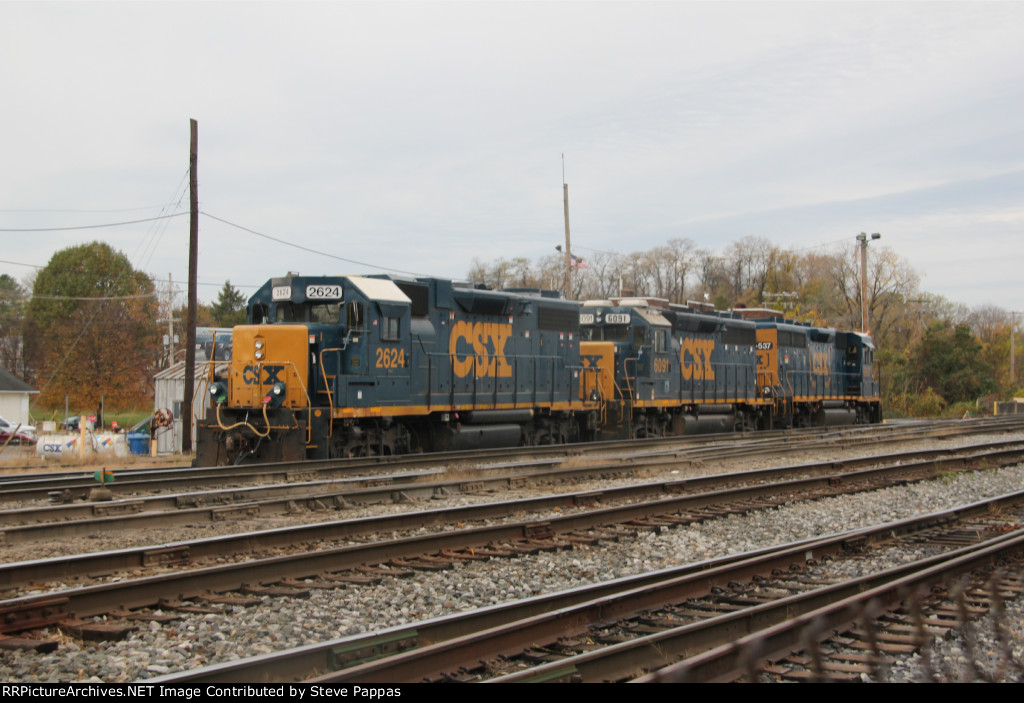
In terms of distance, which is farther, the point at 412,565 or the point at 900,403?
the point at 900,403

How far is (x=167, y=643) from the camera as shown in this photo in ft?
18.6

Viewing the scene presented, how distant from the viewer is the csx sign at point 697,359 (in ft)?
85.0

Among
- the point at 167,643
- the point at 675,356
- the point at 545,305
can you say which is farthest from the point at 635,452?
the point at 167,643

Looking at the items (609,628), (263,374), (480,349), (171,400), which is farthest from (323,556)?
(171,400)

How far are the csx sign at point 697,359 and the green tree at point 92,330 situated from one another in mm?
38681

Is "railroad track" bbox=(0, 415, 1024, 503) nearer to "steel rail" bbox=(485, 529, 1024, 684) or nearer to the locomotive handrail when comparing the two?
the locomotive handrail

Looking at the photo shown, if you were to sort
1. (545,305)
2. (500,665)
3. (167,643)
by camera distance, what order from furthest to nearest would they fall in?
(545,305), (167,643), (500,665)

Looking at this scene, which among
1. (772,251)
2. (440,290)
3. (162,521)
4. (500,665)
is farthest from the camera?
(772,251)

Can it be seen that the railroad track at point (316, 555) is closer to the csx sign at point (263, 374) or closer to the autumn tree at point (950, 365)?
the csx sign at point (263, 374)

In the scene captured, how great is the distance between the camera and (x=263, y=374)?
15.6 meters

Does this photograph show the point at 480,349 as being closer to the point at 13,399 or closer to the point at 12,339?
the point at 13,399

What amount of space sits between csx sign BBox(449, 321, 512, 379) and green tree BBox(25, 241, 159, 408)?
4019 cm

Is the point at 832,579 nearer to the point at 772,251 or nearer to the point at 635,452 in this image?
the point at 635,452
